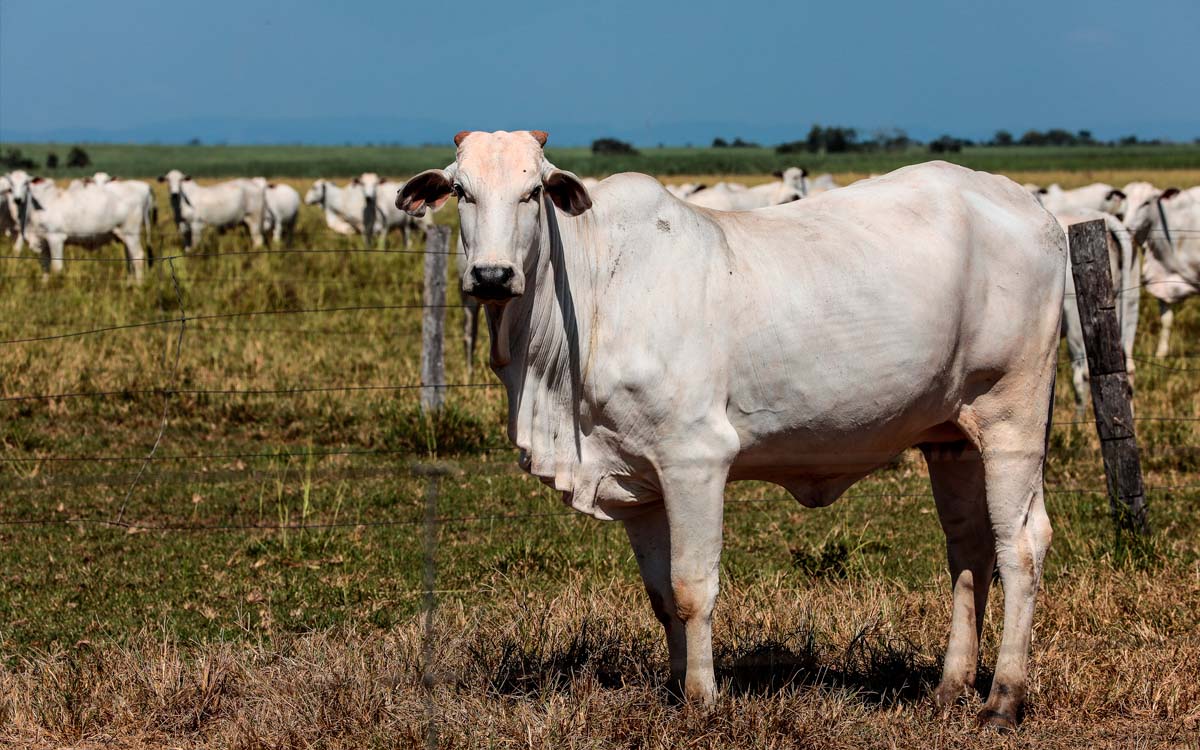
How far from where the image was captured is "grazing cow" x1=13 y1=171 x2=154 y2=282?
67.8 ft

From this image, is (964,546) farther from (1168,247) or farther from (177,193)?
(177,193)

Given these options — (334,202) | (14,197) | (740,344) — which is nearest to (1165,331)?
(740,344)

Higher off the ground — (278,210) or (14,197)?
(14,197)

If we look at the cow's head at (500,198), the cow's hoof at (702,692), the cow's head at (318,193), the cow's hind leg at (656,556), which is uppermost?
the cow's head at (500,198)

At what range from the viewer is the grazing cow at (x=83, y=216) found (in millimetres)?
20672

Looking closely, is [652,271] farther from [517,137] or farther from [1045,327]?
[1045,327]

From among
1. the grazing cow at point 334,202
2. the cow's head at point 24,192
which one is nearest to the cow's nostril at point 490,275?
the cow's head at point 24,192

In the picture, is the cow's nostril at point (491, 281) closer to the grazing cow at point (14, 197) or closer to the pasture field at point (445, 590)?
the pasture field at point (445, 590)

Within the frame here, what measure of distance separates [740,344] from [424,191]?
1.12 metres

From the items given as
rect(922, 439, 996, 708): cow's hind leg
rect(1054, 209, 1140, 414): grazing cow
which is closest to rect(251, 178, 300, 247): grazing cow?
rect(1054, 209, 1140, 414): grazing cow

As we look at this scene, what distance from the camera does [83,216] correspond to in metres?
21.1

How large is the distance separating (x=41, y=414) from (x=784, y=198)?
476 inches

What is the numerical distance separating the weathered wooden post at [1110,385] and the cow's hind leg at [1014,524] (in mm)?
2375

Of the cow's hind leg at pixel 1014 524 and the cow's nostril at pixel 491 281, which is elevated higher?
the cow's nostril at pixel 491 281
